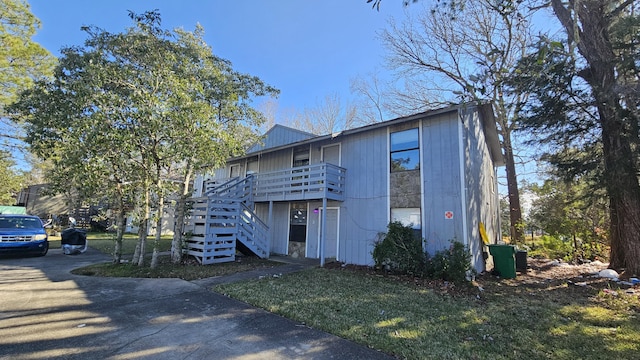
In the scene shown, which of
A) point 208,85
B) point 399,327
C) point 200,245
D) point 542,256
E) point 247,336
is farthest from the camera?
point 542,256

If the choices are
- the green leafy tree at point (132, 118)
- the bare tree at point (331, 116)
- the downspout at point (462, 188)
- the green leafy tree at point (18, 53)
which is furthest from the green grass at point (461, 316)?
the green leafy tree at point (18, 53)

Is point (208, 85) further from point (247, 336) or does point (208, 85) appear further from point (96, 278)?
point (247, 336)

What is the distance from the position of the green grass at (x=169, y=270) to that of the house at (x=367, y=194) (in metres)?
0.69

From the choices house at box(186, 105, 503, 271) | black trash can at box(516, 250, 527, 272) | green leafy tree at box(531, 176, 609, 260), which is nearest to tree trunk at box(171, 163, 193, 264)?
house at box(186, 105, 503, 271)

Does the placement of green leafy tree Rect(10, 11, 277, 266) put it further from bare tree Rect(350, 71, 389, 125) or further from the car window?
bare tree Rect(350, 71, 389, 125)

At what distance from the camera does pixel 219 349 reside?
3684 mm

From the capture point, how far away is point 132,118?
7.49 m

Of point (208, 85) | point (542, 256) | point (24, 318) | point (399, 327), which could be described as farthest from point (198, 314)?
point (542, 256)

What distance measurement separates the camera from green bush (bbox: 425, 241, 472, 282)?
7.49 meters

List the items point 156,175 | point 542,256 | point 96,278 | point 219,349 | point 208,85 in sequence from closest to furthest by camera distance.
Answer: point 219,349 < point 96,278 < point 156,175 < point 208,85 < point 542,256

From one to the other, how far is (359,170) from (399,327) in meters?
6.76

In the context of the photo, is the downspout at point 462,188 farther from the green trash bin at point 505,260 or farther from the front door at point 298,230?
the front door at point 298,230

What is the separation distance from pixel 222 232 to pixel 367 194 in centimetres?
538

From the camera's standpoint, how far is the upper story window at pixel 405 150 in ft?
31.1
